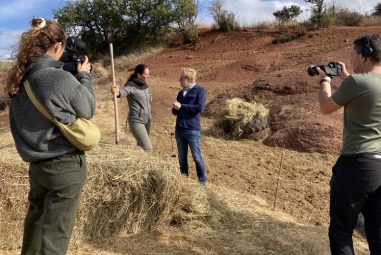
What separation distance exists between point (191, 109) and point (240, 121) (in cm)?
408

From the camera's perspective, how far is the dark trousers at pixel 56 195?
8.97 feet

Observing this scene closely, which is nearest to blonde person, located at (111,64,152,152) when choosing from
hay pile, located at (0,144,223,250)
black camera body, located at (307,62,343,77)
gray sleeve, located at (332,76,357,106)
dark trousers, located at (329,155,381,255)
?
hay pile, located at (0,144,223,250)

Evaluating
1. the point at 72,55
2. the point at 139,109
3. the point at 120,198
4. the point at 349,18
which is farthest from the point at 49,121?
the point at 349,18

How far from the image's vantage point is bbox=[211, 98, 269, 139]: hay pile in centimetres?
935

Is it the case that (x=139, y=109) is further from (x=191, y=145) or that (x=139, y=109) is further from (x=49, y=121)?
(x=49, y=121)

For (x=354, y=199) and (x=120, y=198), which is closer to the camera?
(x=354, y=199)

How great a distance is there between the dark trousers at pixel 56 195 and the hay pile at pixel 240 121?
264 inches

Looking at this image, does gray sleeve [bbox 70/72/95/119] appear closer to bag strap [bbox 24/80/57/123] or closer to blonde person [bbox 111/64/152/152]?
bag strap [bbox 24/80/57/123]

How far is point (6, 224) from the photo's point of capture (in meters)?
3.89

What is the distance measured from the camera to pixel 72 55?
3.14 metres

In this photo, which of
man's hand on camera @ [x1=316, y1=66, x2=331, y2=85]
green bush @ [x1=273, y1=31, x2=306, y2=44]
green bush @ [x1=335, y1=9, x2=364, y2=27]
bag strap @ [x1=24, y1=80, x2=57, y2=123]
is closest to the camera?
bag strap @ [x1=24, y1=80, x2=57, y2=123]

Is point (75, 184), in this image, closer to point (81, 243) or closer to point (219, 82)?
point (81, 243)

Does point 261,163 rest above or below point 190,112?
below

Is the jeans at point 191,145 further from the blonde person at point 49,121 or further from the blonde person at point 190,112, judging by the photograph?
the blonde person at point 49,121
